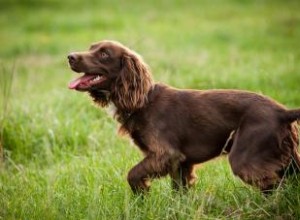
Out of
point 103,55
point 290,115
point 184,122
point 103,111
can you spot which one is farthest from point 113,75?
point 103,111

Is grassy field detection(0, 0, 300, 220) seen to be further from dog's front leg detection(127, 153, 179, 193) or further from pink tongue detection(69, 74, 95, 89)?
pink tongue detection(69, 74, 95, 89)

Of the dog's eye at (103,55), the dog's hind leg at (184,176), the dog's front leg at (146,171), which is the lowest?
the dog's hind leg at (184,176)

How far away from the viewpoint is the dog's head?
5340 millimetres

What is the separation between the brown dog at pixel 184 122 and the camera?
484cm

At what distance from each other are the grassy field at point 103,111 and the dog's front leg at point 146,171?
0.11 metres

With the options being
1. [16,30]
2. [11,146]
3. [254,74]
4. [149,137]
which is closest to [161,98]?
[149,137]

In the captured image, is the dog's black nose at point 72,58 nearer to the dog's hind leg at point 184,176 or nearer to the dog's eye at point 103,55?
the dog's eye at point 103,55

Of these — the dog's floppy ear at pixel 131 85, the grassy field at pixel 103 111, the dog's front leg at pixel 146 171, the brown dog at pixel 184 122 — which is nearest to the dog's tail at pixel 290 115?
the brown dog at pixel 184 122

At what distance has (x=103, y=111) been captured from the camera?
8.11 m

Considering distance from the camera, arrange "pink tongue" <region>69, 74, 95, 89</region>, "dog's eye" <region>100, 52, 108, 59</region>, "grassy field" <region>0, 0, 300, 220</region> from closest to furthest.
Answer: "grassy field" <region>0, 0, 300, 220</region> < "pink tongue" <region>69, 74, 95, 89</region> < "dog's eye" <region>100, 52, 108, 59</region>

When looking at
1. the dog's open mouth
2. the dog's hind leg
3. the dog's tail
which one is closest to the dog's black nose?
the dog's open mouth

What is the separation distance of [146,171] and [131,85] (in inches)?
30.7

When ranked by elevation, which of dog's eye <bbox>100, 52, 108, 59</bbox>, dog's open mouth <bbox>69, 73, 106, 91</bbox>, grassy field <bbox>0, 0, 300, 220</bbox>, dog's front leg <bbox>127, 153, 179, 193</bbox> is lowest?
grassy field <bbox>0, 0, 300, 220</bbox>

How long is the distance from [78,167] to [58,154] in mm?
1047
